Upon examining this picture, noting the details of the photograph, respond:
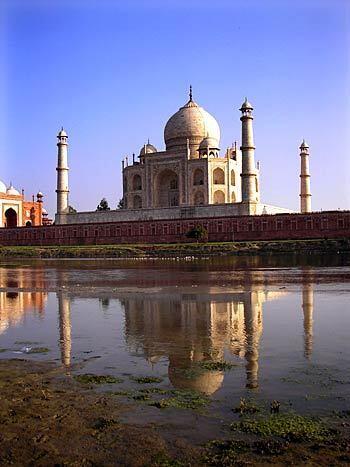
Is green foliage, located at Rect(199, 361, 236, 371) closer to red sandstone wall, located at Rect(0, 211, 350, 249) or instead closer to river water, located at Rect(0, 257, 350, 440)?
river water, located at Rect(0, 257, 350, 440)

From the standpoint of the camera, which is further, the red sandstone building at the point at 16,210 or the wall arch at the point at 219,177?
the red sandstone building at the point at 16,210

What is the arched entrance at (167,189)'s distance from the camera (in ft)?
167

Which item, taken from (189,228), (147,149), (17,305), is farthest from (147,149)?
(17,305)

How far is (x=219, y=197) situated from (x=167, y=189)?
18.3ft

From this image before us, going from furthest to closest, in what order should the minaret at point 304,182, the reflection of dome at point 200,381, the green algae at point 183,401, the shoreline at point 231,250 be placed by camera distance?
the minaret at point 304,182, the shoreline at point 231,250, the reflection of dome at point 200,381, the green algae at point 183,401

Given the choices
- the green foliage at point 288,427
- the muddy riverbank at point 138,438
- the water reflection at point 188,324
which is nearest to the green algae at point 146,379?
the water reflection at point 188,324

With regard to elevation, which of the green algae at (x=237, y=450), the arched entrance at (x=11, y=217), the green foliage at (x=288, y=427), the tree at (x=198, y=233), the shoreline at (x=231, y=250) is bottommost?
the green algae at (x=237, y=450)

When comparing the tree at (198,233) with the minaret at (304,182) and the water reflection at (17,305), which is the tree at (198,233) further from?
the water reflection at (17,305)

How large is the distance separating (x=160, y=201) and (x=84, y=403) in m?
46.9

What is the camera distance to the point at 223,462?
135 inches

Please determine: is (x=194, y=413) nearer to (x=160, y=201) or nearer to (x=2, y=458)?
(x=2, y=458)

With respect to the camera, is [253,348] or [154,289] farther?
[154,289]

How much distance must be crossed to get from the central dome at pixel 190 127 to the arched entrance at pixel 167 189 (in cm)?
274

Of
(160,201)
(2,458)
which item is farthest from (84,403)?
(160,201)
